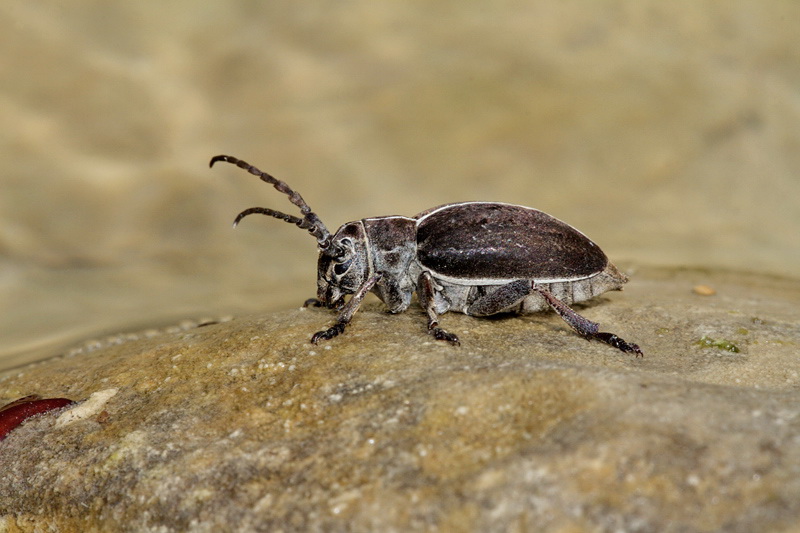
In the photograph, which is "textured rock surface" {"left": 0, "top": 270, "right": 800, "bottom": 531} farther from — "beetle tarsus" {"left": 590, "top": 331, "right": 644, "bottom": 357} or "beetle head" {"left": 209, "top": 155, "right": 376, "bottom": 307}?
"beetle head" {"left": 209, "top": 155, "right": 376, "bottom": 307}

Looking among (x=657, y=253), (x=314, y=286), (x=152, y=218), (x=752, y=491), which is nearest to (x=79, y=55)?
(x=152, y=218)

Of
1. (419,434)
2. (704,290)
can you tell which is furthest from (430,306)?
(704,290)

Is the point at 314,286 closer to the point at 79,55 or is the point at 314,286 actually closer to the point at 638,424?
the point at 79,55

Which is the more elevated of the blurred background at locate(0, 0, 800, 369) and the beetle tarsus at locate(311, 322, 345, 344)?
the blurred background at locate(0, 0, 800, 369)

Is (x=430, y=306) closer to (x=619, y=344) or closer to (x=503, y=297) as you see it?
(x=503, y=297)

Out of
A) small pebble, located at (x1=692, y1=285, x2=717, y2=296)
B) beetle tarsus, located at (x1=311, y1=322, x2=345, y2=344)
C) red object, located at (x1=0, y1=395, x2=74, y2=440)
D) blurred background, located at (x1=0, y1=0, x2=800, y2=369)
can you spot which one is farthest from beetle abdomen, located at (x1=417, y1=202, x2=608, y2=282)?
blurred background, located at (x1=0, y1=0, x2=800, y2=369)

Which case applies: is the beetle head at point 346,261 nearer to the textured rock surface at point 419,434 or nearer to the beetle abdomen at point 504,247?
the textured rock surface at point 419,434

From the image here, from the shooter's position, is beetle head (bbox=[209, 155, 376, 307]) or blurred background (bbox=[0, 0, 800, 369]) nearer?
beetle head (bbox=[209, 155, 376, 307])
